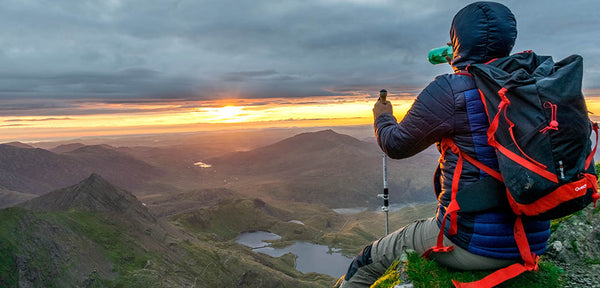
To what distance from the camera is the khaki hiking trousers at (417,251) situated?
187 inches

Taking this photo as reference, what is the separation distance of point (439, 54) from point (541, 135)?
291 cm

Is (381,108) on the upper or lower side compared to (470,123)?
upper

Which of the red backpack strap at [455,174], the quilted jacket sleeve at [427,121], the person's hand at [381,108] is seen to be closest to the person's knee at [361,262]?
the red backpack strap at [455,174]

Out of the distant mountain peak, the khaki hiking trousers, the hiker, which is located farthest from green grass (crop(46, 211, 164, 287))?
the hiker

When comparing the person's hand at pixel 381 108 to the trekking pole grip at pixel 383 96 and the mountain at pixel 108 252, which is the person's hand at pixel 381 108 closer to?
the trekking pole grip at pixel 383 96

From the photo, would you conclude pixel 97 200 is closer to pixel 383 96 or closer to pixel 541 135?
pixel 383 96

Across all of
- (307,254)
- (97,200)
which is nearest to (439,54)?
(97,200)

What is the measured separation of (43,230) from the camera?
220ft

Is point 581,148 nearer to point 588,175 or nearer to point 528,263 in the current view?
point 588,175

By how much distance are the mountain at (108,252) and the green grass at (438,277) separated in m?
68.6

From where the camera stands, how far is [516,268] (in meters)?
4.62

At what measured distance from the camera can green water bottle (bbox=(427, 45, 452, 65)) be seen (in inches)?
232

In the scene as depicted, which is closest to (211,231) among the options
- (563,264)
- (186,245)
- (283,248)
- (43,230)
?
(283,248)

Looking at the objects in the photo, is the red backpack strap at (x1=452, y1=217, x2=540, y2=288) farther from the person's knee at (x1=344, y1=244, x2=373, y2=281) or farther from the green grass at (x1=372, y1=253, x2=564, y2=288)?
the person's knee at (x1=344, y1=244, x2=373, y2=281)
